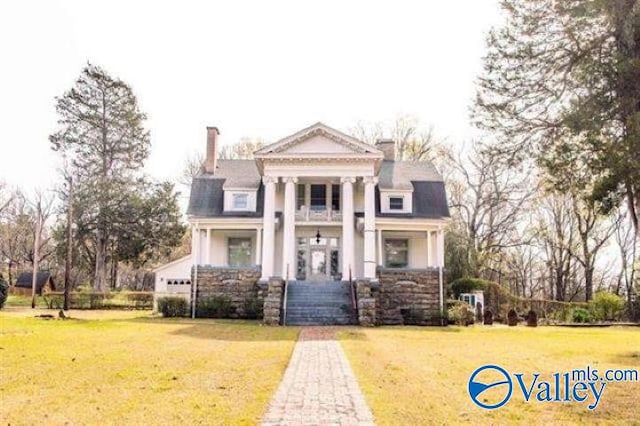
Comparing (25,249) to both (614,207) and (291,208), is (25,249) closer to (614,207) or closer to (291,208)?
(291,208)

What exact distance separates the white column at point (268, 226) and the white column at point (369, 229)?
423cm

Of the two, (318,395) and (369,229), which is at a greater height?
(369,229)

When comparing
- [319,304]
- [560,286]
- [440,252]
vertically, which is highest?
[440,252]

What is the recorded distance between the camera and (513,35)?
49.7 feet

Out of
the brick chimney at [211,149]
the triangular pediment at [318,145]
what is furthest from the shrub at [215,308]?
the brick chimney at [211,149]

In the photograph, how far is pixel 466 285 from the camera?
103ft

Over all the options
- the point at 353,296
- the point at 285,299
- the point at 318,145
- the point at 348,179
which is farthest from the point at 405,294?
the point at 318,145

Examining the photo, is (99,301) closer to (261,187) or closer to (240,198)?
(240,198)

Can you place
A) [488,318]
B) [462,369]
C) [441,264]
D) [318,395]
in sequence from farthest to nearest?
[441,264]
[488,318]
[462,369]
[318,395]

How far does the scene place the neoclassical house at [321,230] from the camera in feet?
84.5

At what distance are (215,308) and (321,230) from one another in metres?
6.67

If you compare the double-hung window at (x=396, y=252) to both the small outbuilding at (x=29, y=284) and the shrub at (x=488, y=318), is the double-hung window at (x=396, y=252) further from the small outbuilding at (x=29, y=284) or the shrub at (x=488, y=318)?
the small outbuilding at (x=29, y=284)

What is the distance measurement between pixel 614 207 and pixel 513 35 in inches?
202

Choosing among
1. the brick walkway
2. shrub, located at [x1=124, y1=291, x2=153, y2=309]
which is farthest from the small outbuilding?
the brick walkway
